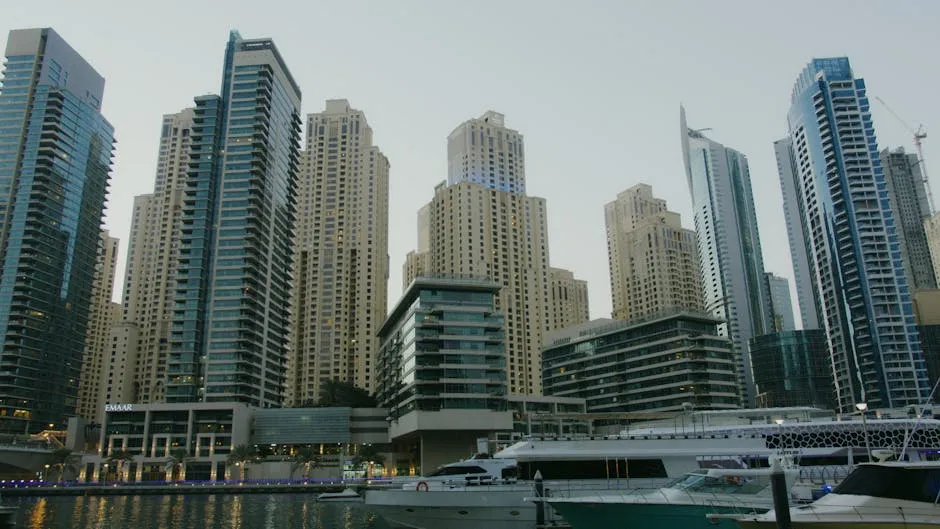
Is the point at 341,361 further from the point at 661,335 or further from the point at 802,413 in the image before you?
the point at 802,413

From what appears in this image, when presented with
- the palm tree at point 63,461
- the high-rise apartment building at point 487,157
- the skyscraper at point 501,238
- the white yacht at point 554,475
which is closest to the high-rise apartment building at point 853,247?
the skyscraper at point 501,238

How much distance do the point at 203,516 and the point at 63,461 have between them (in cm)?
7531

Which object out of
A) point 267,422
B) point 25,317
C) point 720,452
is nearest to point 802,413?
point 720,452

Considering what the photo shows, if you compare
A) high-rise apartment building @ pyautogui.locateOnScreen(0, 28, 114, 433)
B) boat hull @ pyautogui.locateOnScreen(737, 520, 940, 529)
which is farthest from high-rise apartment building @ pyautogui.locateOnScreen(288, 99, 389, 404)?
boat hull @ pyautogui.locateOnScreen(737, 520, 940, 529)

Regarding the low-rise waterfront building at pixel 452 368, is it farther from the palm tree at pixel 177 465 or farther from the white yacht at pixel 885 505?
the white yacht at pixel 885 505

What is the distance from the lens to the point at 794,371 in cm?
17700

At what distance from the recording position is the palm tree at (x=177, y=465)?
111938mm

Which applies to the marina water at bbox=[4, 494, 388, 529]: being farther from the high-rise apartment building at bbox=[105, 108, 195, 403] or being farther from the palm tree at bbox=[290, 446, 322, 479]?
the high-rise apartment building at bbox=[105, 108, 195, 403]

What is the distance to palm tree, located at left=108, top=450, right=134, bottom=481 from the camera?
111 metres

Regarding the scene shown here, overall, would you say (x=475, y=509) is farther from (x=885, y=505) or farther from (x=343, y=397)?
(x=343, y=397)

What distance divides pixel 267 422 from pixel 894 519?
114 m

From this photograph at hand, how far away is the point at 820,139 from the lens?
159375 millimetres

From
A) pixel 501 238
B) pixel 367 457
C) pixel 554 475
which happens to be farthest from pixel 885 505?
pixel 501 238

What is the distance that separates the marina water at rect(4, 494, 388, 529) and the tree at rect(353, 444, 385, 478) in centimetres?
4088
